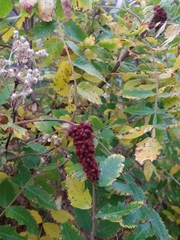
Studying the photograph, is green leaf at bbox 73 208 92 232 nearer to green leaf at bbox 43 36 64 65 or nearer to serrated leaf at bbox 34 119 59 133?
serrated leaf at bbox 34 119 59 133

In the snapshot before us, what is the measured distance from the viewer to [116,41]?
762mm

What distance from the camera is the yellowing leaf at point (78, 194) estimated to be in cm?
60

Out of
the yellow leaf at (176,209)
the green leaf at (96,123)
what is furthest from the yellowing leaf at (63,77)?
the yellow leaf at (176,209)

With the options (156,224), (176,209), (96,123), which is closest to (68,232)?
(156,224)

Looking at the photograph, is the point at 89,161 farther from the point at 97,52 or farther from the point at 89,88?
the point at 97,52

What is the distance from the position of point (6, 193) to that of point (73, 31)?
1.35 feet

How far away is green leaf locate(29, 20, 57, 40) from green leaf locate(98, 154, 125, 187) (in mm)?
363

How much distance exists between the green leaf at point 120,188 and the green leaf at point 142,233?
0.06 m

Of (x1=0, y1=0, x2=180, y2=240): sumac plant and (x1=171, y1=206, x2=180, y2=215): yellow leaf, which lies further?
(x1=171, y1=206, x2=180, y2=215): yellow leaf

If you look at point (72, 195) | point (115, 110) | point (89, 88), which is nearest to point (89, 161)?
point (72, 195)

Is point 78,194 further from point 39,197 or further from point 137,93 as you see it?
point 137,93

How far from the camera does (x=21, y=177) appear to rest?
Result: 0.78m

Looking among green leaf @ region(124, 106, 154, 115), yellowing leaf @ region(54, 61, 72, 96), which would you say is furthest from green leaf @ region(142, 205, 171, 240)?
yellowing leaf @ region(54, 61, 72, 96)

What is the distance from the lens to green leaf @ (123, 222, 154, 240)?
23.6 inches
